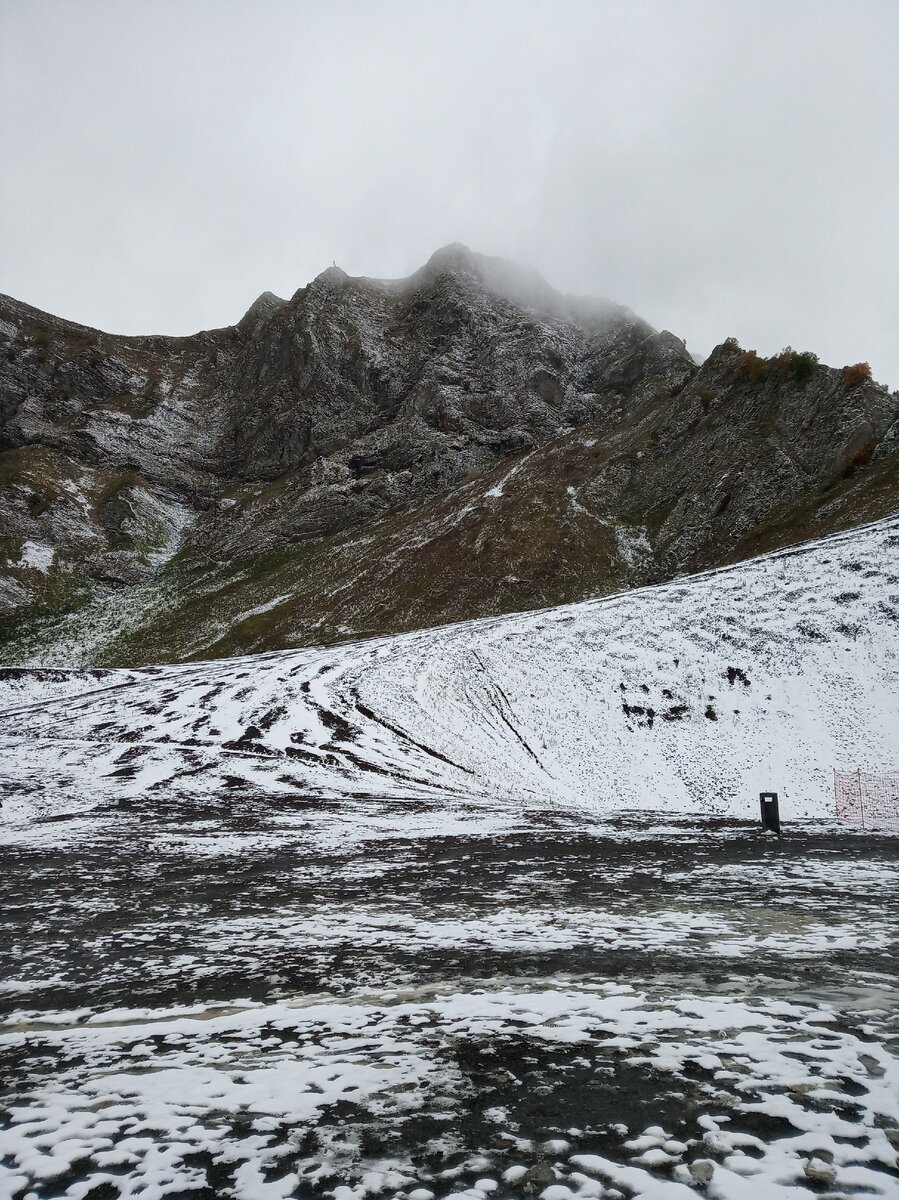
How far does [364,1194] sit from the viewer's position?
292 centimetres

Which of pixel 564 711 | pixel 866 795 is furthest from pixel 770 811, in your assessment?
pixel 564 711

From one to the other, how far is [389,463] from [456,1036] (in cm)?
10582

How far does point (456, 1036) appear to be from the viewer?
458 cm

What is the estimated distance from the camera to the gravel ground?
10.2ft

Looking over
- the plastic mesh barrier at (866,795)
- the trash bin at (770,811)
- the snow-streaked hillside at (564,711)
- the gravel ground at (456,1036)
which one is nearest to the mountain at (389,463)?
the snow-streaked hillside at (564,711)

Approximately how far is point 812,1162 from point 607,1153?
3.08 ft

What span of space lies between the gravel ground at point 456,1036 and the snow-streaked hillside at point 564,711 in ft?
44.8

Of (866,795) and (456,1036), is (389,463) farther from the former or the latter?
(456,1036)

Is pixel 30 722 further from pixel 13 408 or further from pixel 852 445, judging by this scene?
pixel 13 408

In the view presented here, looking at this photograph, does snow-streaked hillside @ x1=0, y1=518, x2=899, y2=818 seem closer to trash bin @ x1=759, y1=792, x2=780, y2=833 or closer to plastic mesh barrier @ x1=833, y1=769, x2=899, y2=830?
plastic mesh barrier @ x1=833, y1=769, x2=899, y2=830

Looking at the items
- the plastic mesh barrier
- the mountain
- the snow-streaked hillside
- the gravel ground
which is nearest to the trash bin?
the gravel ground

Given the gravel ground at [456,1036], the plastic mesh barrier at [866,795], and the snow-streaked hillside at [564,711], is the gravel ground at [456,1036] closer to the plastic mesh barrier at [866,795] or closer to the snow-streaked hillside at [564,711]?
the plastic mesh barrier at [866,795]

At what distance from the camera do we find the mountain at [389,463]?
65.4 m

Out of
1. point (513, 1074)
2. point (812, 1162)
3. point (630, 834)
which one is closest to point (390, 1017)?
point (513, 1074)
